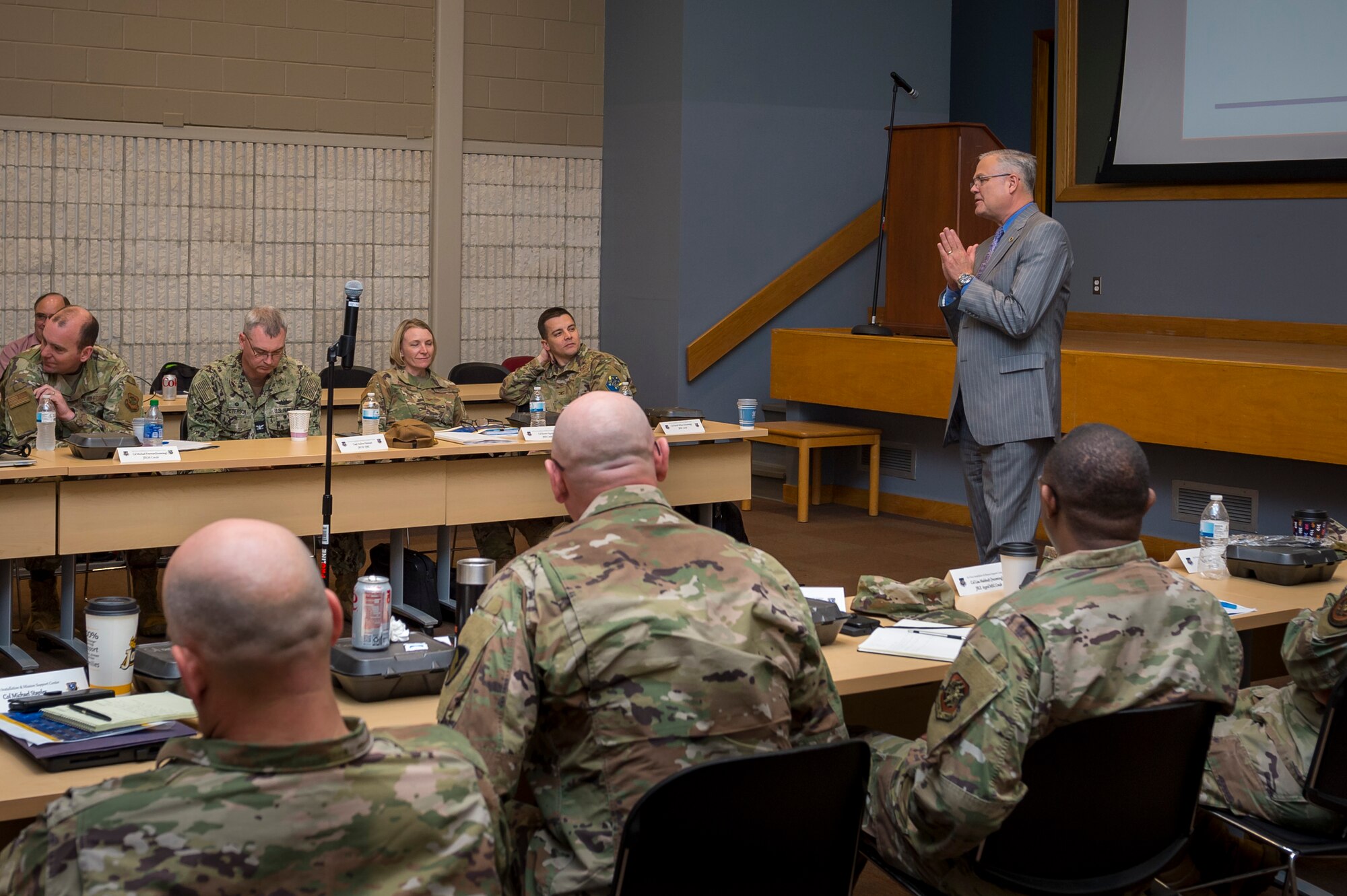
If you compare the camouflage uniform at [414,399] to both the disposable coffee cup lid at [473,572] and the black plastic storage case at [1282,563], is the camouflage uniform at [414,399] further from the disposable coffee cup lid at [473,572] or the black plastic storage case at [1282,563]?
the black plastic storage case at [1282,563]

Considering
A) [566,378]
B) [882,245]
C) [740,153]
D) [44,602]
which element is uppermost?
[740,153]

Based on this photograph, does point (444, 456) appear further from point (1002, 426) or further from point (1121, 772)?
point (1121, 772)

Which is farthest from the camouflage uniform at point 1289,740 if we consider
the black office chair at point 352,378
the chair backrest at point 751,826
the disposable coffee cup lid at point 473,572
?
the black office chair at point 352,378

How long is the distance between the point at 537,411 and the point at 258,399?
1.12 meters

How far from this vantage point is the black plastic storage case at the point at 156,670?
220 centimetres

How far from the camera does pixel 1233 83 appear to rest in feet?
22.4

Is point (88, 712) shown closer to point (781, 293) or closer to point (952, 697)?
point (952, 697)

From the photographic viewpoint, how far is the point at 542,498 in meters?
5.27

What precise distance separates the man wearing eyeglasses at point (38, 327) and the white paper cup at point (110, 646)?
3846mm

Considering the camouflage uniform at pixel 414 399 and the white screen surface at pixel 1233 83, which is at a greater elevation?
the white screen surface at pixel 1233 83

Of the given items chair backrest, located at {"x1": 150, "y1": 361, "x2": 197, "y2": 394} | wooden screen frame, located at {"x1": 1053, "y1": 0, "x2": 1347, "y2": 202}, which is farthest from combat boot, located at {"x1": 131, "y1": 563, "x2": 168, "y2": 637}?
wooden screen frame, located at {"x1": 1053, "y1": 0, "x2": 1347, "y2": 202}

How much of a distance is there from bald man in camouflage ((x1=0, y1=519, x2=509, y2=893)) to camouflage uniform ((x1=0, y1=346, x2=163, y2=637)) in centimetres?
395

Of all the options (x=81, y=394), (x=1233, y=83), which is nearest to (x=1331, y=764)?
(x=81, y=394)

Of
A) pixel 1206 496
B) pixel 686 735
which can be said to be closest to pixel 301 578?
pixel 686 735
